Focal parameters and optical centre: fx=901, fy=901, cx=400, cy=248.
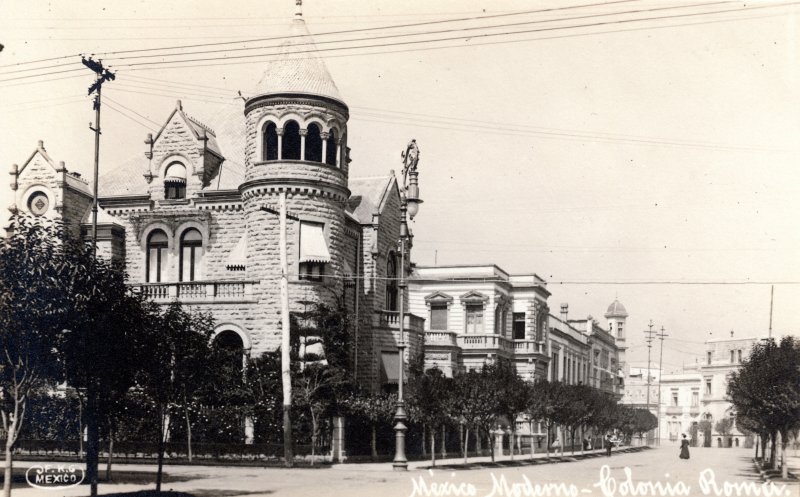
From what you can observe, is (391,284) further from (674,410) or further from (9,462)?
(674,410)

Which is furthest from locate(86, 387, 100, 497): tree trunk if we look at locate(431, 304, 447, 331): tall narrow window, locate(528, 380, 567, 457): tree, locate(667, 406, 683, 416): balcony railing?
locate(667, 406, 683, 416): balcony railing

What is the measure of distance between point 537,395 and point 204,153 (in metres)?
22.6

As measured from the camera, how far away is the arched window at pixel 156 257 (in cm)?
4259

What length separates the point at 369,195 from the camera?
48469 millimetres

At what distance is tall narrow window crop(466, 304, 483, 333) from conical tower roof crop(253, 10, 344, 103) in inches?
1049

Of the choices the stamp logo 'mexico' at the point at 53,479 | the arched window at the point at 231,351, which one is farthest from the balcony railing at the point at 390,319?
the stamp logo 'mexico' at the point at 53,479

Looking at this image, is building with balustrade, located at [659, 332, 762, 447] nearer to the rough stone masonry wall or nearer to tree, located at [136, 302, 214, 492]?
the rough stone masonry wall

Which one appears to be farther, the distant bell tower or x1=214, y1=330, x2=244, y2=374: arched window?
the distant bell tower

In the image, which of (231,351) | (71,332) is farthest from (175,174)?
(71,332)

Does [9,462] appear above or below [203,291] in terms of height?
below

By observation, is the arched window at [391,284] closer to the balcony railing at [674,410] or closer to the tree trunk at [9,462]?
the tree trunk at [9,462]

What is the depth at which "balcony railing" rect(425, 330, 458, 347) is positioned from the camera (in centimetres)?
5603

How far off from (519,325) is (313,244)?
31408mm

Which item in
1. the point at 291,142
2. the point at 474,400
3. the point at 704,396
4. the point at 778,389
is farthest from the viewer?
the point at 704,396
